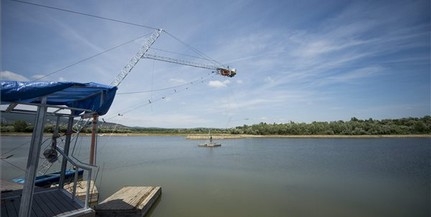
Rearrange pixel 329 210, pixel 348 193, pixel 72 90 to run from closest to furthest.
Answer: pixel 72 90
pixel 329 210
pixel 348 193

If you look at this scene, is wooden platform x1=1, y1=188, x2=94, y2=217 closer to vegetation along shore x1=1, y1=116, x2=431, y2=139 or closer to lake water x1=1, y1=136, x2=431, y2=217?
lake water x1=1, y1=136, x2=431, y2=217

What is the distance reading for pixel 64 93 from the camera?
7.37 m

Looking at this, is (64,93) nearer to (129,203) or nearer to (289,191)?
(129,203)

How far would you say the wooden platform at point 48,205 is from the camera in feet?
22.6

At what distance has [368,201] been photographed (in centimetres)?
1474

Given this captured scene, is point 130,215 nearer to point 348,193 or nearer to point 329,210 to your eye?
point 329,210

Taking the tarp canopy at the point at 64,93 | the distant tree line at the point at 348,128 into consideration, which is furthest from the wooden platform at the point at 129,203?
the distant tree line at the point at 348,128

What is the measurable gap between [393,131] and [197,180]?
110 m

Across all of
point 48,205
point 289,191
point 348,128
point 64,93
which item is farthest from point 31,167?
point 348,128

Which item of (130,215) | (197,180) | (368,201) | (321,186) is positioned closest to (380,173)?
(321,186)

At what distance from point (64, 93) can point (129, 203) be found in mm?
6146

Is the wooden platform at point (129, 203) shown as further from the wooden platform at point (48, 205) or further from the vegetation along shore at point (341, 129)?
the vegetation along shore at point (341, 129)

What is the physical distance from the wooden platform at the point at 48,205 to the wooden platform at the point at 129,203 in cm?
211

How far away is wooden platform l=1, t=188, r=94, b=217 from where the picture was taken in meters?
6.88
